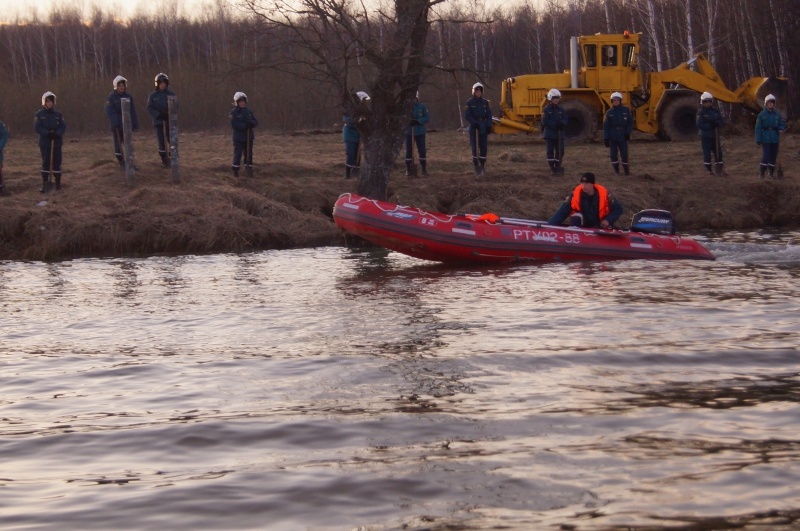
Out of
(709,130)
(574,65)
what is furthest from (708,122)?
(574,65)

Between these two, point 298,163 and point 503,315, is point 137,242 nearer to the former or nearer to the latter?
point 298,163

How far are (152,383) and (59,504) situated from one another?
2422 millimetres

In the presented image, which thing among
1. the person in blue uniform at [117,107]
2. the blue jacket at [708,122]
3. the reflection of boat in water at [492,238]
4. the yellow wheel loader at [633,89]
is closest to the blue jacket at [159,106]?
the person in blue uniform at [117,107]

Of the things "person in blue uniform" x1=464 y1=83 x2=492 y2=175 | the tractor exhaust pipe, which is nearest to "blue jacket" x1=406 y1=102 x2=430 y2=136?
"person in blue uniform" x1=464 y1=83 x2=492 y2=175

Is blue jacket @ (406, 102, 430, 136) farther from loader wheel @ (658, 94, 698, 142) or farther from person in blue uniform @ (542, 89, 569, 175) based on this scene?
loader wheel @ (658, 94, 698, 142)

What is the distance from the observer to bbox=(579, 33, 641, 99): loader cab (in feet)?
79.4

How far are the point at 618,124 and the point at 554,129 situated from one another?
1.15 meters

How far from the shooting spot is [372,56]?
53.2ft

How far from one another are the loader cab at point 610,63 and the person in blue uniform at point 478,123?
6.89m

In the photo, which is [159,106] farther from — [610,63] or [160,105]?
[610,63]

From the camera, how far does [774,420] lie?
20.5 ft

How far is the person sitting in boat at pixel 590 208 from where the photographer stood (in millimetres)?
13258

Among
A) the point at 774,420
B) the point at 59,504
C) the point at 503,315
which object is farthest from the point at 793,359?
the point at 59,504

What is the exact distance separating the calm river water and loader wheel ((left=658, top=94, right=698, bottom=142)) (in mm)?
12926
